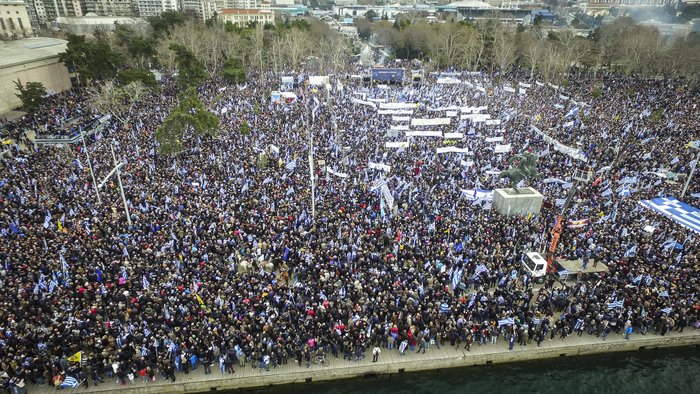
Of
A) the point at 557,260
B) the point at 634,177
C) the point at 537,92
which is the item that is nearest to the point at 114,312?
the point at 557,260

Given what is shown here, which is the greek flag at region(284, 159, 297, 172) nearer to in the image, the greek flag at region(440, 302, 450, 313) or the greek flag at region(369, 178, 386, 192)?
the greek flag at region(369, 178, 386, 192)

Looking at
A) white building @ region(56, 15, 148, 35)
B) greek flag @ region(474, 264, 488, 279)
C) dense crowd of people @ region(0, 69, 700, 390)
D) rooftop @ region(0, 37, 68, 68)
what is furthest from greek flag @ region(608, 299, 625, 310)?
white building @ region(56, 15, 148, 35)

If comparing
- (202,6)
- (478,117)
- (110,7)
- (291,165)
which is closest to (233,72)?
(291,165)

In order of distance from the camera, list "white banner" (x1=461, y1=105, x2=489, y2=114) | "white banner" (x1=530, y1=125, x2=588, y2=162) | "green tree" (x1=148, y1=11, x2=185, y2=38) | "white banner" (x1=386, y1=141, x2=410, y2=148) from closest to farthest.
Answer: "white banner" (x1=530, y1=125, x2=588, y2=162) → "white banner" (x1=386, y1=141, x2=410, y2=148) → "white banner" (x1=461, y1=105, x2=489, y2=114) → "green tree" (x1=148, y1=11, x2=185, y2=38)

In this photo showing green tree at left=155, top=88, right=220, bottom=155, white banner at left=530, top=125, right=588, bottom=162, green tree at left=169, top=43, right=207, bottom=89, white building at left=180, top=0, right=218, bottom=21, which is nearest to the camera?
green tree at left=155, top=88, right=220, bottom=155

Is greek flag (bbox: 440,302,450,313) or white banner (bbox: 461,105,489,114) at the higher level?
white banner (bbox: 461,105,489,114)

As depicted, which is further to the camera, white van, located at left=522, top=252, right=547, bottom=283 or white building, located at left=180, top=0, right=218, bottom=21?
white building, located at left=180, top=0, right=218, bottom=21

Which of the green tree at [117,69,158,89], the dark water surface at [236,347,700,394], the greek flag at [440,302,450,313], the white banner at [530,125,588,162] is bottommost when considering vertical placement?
the dark water surface at [236,347,700,394]
